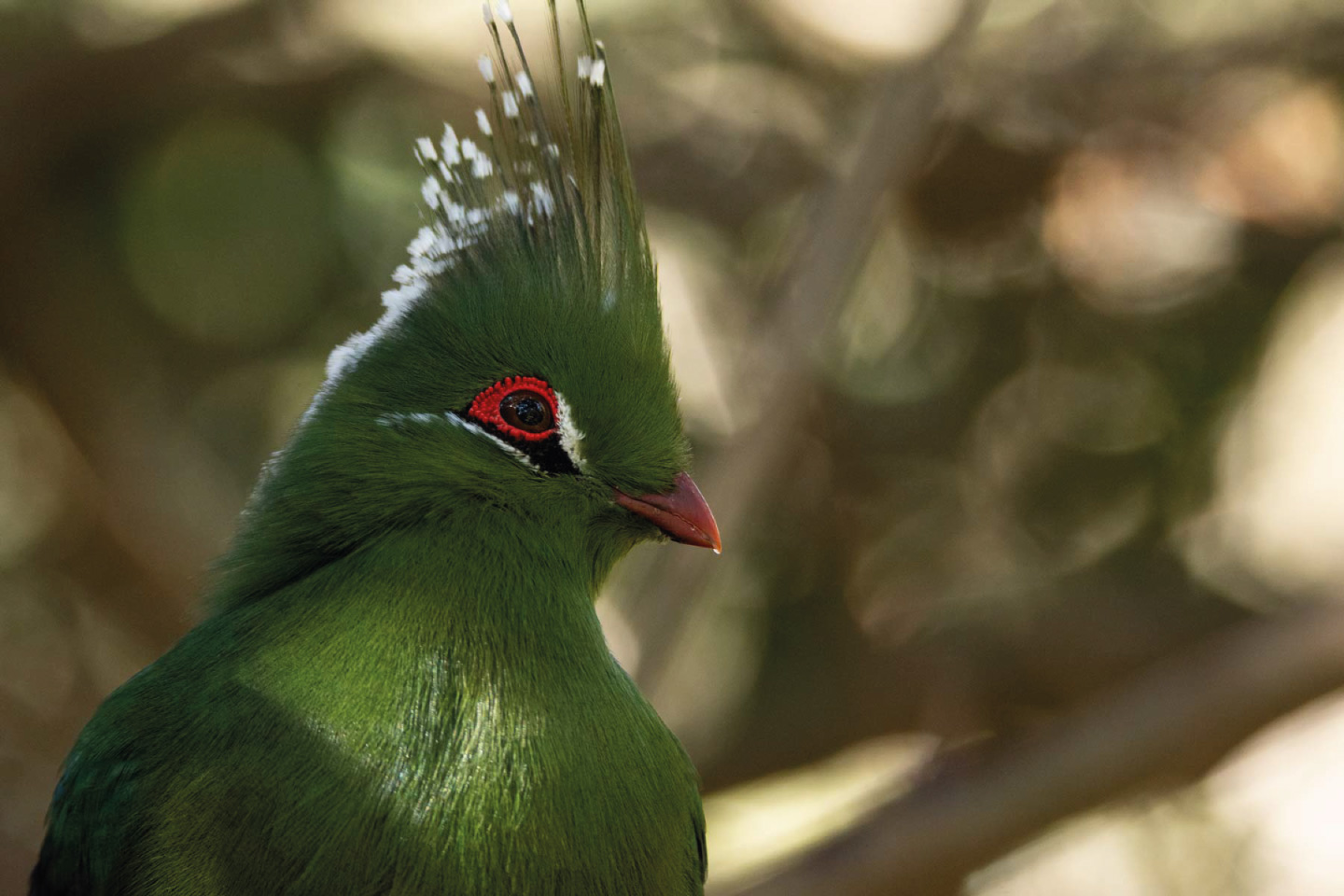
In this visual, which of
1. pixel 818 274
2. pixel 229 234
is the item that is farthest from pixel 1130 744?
pixel 229 234

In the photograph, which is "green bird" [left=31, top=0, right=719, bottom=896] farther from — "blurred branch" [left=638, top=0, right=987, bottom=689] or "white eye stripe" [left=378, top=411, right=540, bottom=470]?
"blurred branch" [left=638, top=0, right=987, bottom=689]

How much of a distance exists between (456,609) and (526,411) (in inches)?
13.2

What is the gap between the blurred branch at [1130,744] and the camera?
160 inches

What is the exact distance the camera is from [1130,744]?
423 centimetres

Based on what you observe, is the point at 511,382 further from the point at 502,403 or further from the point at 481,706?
the point at 481,706

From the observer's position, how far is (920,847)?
395cm

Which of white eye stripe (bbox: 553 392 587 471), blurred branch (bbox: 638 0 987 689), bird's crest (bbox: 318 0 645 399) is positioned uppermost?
blurred branch (bbox: 638 0 987 689)

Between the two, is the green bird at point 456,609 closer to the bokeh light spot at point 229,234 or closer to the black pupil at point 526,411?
the black pupil at point 526,411

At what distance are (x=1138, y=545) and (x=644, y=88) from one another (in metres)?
2.51

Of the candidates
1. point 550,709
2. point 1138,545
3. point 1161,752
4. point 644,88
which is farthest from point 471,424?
point 1138,545

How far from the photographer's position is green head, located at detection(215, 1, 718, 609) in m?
2.04

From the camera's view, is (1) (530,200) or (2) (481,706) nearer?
(2) (481,706)

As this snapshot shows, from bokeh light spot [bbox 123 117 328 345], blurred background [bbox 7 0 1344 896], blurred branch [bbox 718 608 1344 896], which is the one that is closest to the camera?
blurred branch [bbox 718 608 1344 896]

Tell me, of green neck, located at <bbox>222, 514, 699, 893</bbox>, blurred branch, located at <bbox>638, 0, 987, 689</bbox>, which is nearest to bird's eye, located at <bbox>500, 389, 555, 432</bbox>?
green neck, located at <bbox>222, 514, 699, 893</bbox>
